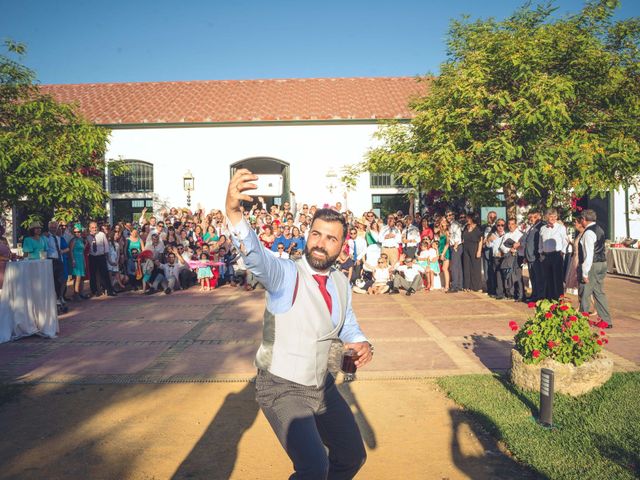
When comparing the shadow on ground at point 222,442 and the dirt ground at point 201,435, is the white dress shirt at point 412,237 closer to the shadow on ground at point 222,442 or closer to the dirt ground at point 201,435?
the dirt ground at point 201,435

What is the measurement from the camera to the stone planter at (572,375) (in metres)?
5.51

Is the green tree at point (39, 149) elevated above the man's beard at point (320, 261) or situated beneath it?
elevated above

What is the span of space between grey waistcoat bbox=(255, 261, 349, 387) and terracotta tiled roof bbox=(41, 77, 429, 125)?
73.4 feet

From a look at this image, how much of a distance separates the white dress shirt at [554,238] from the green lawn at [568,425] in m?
4.87

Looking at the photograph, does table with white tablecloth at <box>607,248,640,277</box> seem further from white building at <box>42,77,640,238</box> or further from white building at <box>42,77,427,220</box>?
white building at <box>42,77,427,220</box>

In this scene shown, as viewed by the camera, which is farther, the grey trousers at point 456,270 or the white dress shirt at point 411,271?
the grey trousers at point 456,270

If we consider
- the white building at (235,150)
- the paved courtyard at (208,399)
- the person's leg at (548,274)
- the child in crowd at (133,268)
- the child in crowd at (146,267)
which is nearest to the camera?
the paved courtyard at (208,399)

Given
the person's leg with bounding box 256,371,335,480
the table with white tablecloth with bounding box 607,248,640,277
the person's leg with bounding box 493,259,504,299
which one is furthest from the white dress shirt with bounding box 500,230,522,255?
the person's leg with bounding box 256,371,335,480

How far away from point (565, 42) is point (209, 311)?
1013 centimetres

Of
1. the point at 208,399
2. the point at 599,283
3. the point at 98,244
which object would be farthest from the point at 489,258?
the point at 98,244

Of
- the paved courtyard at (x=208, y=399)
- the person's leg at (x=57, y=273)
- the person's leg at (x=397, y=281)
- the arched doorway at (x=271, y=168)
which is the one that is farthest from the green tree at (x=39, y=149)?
the person's leg at (x=397, y=281)

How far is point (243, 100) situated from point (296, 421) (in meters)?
25.3

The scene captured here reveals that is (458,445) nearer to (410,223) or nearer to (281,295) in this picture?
(281,295)

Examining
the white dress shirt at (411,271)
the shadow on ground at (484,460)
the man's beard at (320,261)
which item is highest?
the man's beard at (320,261)
